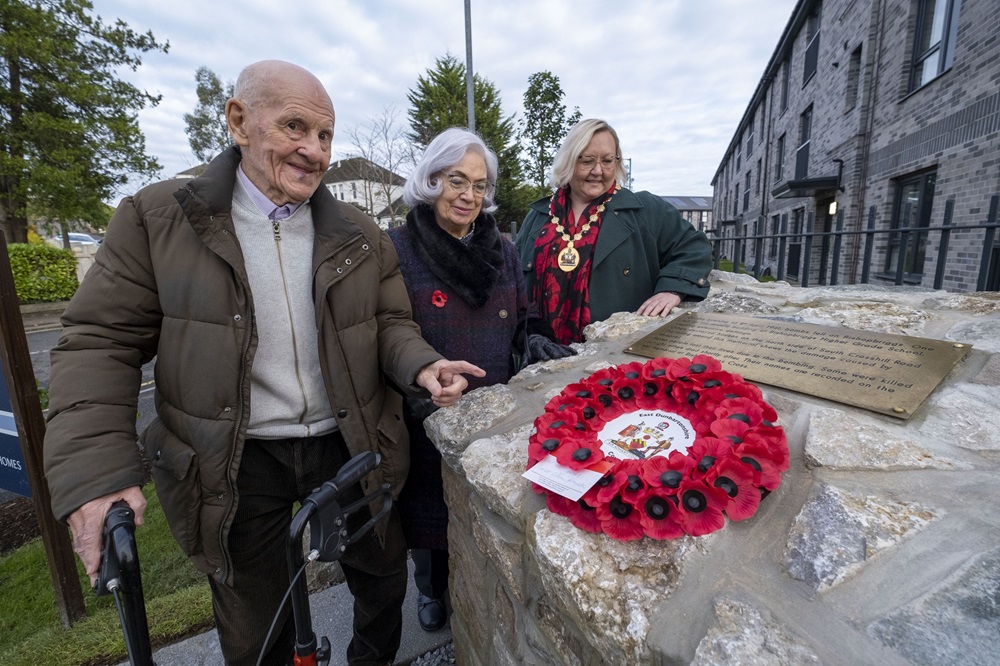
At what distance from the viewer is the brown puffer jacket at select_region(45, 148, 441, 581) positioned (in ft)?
4.27

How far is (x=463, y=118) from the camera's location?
83.5 feet

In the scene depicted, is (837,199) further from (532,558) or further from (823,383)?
(532,558)

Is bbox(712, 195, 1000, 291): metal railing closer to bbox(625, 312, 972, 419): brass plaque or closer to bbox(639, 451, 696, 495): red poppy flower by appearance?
bbox(625, 312, 972, 419): brass plaque

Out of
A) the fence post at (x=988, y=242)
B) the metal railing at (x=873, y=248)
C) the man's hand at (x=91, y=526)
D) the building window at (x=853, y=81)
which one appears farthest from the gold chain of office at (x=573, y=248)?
the building window at (x=853, y=81)

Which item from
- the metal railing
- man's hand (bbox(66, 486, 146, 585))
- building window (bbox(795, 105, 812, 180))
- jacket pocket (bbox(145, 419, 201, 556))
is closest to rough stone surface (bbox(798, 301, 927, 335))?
jacket pocket (bbox(145, 419, 201, 556))

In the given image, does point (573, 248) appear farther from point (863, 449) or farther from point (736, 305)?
point (863, 449)

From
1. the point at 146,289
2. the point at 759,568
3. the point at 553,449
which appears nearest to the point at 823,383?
the point at 759,568

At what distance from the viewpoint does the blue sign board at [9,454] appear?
7.49 ft

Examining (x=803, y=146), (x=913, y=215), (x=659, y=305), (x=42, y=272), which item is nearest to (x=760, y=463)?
(x=659, y=305)

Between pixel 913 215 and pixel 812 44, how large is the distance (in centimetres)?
760

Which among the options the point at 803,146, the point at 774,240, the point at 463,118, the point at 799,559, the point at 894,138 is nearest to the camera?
the point at 799,559

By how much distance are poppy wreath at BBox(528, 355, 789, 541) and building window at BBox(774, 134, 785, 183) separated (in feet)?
A: 56.0

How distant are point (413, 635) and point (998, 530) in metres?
2.24

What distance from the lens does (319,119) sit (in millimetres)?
1528
